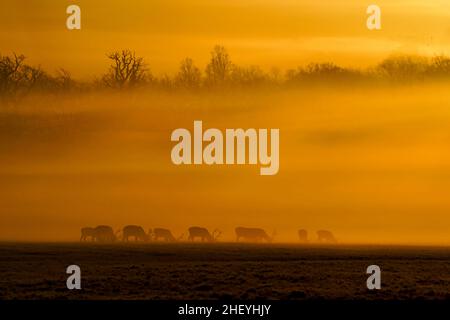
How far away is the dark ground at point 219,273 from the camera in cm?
5178

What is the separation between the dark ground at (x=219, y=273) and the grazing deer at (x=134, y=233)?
18008 mm

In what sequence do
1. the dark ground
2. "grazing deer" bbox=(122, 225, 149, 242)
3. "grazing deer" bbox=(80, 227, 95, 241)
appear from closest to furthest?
the dark ground
"grazing deer" bbox=(80, 227, 95, 241)
"grazing deer" bbox=(122, 225, 149, 242)

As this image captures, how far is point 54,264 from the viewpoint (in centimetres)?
6147

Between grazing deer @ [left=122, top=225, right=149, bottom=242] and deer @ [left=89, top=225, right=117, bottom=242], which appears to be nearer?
deer @ [left=89, top=225, right=117, bottom=242]

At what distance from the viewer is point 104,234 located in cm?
8819

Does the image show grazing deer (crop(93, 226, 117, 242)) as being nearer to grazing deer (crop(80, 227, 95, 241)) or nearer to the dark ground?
grazing deer (crop(80, 227, 95, 241))

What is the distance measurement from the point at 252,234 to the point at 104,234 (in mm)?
12486

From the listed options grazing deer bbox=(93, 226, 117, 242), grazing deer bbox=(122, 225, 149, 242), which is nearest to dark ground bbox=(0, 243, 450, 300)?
grazing deer bbox=(93, 226, 117, 242)

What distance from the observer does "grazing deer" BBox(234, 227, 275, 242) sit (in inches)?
3688

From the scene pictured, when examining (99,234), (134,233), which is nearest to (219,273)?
(99,234)

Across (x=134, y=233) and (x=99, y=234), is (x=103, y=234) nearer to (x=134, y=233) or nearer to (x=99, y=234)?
(x=99, y=234)

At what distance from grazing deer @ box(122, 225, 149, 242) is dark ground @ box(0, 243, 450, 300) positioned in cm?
1801
